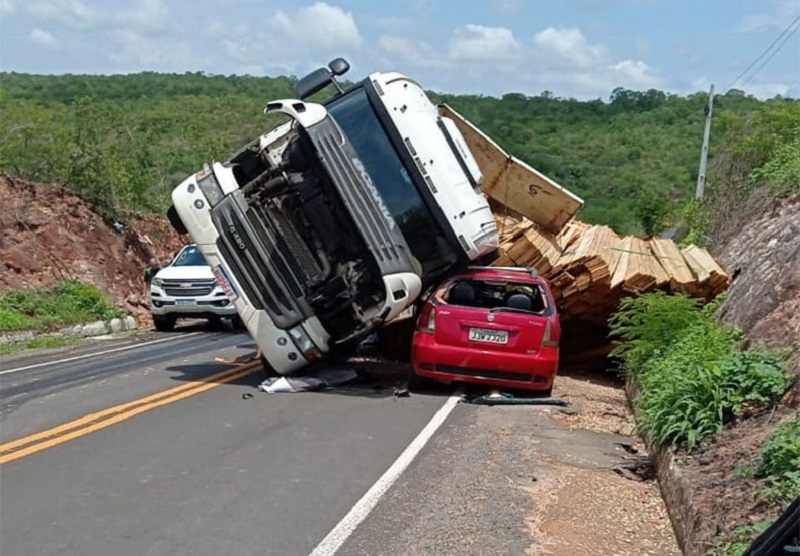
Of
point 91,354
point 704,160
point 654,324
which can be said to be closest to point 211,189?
point 91,354

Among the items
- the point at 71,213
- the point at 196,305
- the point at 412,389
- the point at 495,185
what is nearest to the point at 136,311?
the point at 71,213

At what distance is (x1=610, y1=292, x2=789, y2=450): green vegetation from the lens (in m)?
7.25

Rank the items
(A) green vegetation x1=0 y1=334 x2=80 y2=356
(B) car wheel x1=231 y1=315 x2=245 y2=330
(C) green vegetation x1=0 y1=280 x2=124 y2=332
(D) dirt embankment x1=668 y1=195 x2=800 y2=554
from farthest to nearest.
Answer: (B) car wheel x1=231 y1=315 x2=245 y2=330
(C) green vegetation x1=0 y1=280 x2=124 y2=332
(A) green vegetation x1=0 y1=334 x2=80 y2=356
(D) dirt embankment x1=668 y1=195 x2=800 y2=554

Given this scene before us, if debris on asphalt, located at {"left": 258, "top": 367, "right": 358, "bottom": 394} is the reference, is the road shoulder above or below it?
below

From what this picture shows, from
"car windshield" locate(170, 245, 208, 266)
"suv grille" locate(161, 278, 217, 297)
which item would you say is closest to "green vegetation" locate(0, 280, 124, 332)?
"car windshield" locate(170, 245, 208, 266)

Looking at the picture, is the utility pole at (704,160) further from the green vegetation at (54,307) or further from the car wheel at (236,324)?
the green vegetation at (54,307)

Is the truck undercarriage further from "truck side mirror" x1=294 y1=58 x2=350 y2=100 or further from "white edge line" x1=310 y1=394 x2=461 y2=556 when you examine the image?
"white edge line" x1=310 y1=394 x2=461 y2=556

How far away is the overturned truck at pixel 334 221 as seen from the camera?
10.6 m

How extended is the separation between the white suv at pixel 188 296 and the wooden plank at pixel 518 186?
6825mm

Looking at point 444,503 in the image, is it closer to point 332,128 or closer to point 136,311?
point 332,128

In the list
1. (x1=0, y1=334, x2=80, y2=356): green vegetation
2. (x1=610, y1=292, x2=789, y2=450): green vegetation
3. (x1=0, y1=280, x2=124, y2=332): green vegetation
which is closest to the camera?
(x1=610, y1=292, x2=789, y2=450): green vegetation

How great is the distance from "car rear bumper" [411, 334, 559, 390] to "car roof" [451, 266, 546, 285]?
3.39 ft

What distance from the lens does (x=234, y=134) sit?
57906mm

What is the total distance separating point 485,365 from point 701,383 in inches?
141
